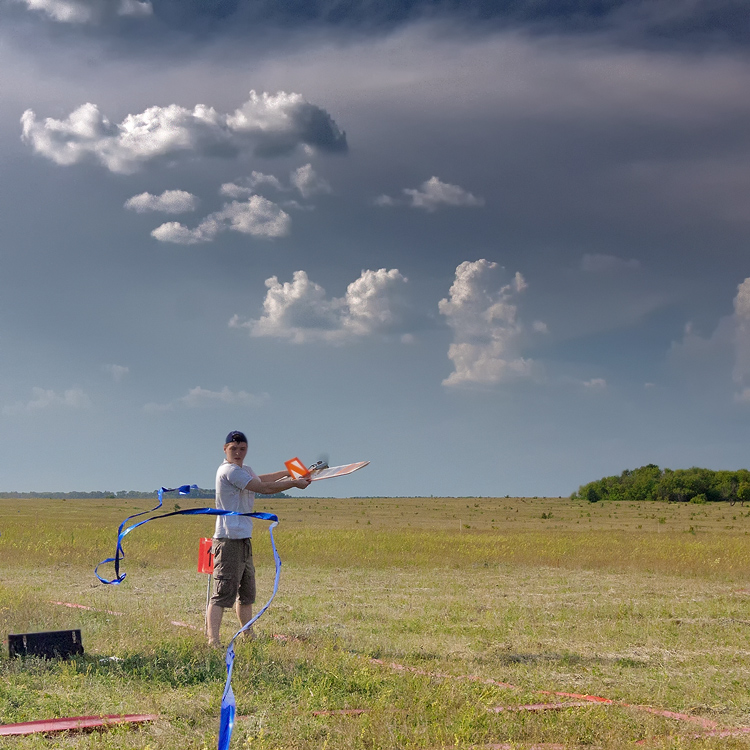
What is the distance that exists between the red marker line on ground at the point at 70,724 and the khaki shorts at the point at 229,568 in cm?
237

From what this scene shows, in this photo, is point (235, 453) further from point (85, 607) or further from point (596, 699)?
point (85, 607)

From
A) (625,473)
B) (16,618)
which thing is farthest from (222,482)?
(625,473)

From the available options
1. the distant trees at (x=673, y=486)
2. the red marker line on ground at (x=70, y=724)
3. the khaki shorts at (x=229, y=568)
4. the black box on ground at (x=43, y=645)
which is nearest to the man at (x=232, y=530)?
the khaki shorts at (x=229, y=568)

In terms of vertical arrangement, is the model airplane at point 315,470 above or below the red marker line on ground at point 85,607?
above

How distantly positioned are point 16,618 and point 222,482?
3.97m

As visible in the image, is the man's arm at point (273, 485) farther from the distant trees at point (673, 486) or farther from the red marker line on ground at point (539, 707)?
the distant trees at point (673, 486)

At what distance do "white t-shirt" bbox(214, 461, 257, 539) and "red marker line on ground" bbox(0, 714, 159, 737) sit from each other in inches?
101

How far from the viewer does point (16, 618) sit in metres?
9.84

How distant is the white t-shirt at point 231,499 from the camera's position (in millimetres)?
8039

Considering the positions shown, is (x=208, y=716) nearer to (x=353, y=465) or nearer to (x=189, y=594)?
(x=353, y=465)

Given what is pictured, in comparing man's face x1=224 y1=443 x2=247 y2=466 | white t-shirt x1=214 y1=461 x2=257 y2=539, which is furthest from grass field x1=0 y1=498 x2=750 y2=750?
man's face x1=224 y1=443 x2=247 y2=466

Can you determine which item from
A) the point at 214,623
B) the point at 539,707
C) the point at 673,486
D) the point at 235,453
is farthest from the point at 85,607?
the point at 673,486

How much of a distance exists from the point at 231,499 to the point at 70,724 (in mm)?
2993

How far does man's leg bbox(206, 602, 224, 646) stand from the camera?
7949mm
